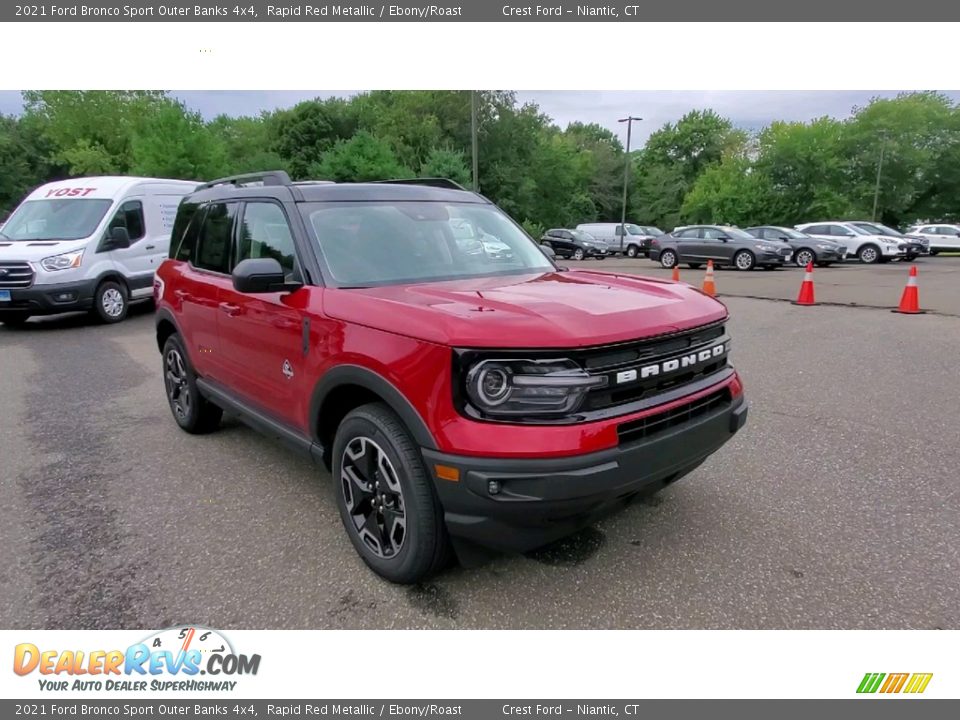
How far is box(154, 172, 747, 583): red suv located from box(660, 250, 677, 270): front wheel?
19.5m

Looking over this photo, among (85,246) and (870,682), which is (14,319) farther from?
(870,682)

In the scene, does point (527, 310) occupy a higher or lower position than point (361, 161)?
lower

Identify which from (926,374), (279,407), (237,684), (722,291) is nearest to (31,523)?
(279,407)

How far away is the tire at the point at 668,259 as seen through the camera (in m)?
22.1

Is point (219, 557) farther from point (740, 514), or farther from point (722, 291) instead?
point (722, 291)

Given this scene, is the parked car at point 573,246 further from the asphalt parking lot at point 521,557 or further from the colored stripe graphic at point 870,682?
the colored stripe graphic at point 870,682

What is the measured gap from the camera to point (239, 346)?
3.77 m

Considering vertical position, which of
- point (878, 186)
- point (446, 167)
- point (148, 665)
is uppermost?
point (446, 167)

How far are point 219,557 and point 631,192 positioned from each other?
238 ft

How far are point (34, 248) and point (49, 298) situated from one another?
0.94 meters

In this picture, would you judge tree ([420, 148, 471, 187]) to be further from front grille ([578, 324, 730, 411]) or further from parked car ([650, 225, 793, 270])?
front grille ([578, 324, 730, 411])

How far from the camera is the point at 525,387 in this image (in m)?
2.34

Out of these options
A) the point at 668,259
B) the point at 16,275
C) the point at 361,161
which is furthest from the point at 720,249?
the point at 361,161

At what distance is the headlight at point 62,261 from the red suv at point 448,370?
304 inches
